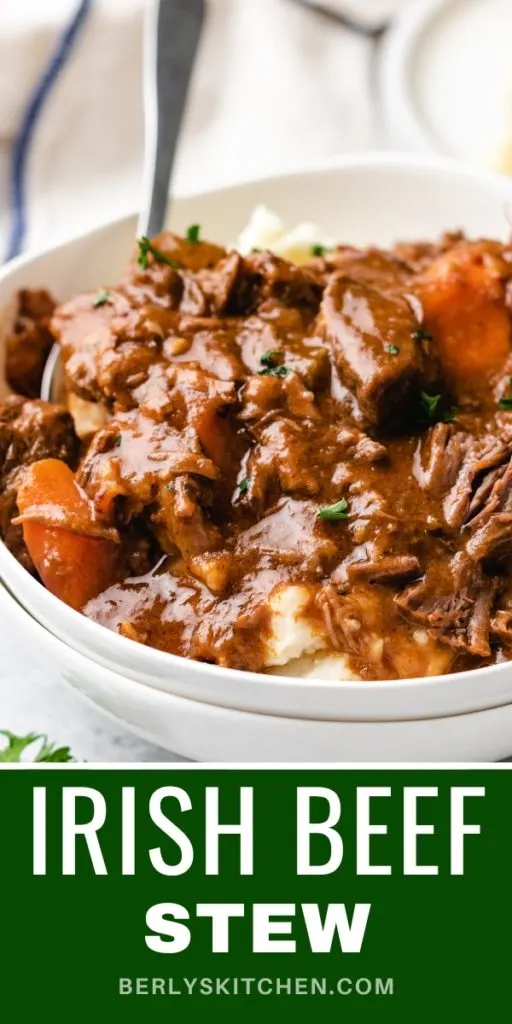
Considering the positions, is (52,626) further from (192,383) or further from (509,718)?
(509,718)

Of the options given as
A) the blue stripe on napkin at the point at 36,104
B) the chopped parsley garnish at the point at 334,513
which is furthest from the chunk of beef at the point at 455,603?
the blue stripe on napkin at the point at 36,104

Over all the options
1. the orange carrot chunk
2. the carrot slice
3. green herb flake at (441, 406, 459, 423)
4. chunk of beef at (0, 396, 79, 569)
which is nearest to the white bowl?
the carrot slice

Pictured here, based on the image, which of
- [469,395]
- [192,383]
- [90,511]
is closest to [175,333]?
[192,383]

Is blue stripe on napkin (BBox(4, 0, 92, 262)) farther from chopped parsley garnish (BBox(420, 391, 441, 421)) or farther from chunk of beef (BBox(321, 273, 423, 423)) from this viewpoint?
chopped parsley garnish (BBox(420, 391, 441, 421))

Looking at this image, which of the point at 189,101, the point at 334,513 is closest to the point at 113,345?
the point at 334,513

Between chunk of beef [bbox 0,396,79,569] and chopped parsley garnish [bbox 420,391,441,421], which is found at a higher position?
chopped parsley garnish [bbox 420,391,441,421]

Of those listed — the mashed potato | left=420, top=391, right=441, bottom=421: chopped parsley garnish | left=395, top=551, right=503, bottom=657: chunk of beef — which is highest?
the mashed potato

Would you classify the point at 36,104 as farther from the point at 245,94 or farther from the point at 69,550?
the point at 69,550
